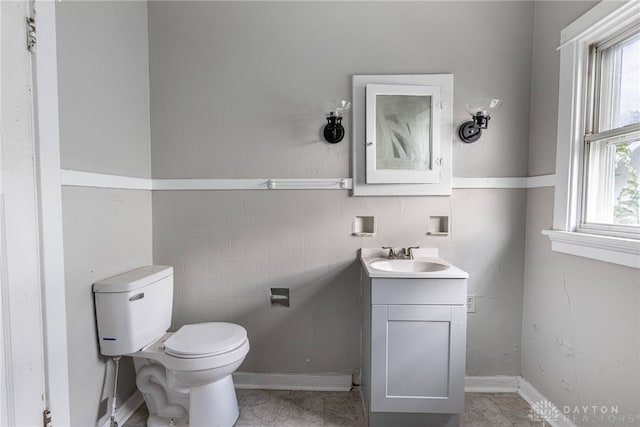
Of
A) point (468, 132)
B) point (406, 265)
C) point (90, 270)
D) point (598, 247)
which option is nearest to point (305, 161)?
point (406, 265)

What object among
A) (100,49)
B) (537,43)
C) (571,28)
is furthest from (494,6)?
(100,49)

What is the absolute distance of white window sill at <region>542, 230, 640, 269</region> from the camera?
44.8 inches

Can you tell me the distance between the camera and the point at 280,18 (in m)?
1.76

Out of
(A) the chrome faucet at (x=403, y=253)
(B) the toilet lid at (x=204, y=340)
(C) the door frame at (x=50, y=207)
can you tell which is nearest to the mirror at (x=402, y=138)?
(A) the chrome faucet at (x=403, y=253)

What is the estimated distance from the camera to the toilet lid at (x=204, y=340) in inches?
53.0

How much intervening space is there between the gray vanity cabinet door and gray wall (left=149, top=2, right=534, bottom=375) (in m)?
0.44

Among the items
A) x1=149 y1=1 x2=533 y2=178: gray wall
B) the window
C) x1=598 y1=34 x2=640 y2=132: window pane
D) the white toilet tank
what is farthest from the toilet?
x1=598 y1=34 x2=640 y2=132: window pane

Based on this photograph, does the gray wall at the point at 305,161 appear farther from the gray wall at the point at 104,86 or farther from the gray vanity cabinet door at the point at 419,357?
the gray vanity cabinet door at the point at 419,357

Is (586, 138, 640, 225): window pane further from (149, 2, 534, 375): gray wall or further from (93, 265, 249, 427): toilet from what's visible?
(93, 265, 249, 427): toilet

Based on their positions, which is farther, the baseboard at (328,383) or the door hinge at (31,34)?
the baseboard at (328,383)

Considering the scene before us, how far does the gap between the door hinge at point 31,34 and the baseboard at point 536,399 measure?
2.93 m

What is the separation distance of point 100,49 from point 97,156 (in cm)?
54

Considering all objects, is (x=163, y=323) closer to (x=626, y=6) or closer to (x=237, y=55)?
(x=237, y=55)

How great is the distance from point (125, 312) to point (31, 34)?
1.22m
